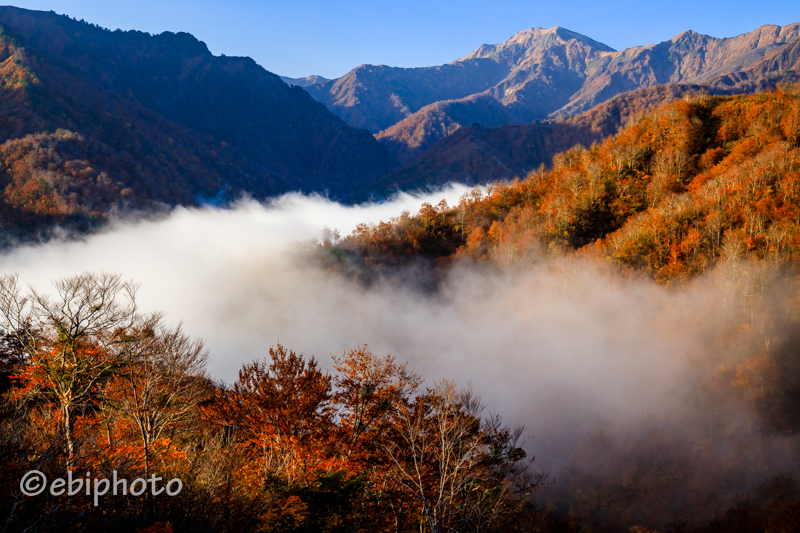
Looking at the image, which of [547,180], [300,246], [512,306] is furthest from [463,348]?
[300,246]

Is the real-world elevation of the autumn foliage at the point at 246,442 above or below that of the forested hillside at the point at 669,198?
below

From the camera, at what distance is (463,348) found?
112 meters

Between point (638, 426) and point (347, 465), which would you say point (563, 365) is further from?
point (347, 465)
